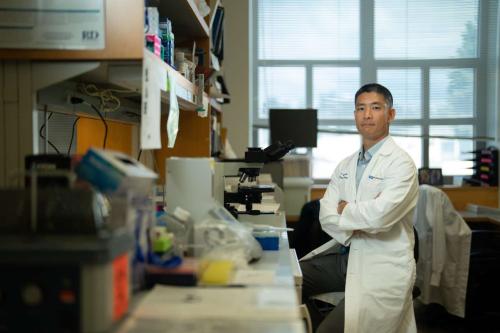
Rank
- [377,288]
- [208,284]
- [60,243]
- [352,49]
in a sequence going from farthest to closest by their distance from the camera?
1. [352,49]
2. [377,288]
3. [208,284]
4. [60,243]

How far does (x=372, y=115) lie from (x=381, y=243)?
1.97 feet

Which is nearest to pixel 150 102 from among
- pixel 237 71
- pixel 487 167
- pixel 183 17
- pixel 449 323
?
pixel 183 17

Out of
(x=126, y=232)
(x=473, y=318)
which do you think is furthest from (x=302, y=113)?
(x=126, y=232)

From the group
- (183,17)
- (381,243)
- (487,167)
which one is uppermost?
(183,17)

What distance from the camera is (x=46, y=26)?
132cm

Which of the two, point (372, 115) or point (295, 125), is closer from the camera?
point (372, 115)

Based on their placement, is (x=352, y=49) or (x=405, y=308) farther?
(x=352, y=49)

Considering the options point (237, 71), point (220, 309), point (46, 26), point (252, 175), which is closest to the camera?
point (220, 309)

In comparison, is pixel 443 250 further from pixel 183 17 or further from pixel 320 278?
pixel 183 17

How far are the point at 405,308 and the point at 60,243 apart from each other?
1810 millimetres

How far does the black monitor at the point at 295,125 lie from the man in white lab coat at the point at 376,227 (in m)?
2.03

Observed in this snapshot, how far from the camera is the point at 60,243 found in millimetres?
934

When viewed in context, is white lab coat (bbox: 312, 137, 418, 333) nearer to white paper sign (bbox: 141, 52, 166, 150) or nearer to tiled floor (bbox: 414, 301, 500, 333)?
white paper sign (bbox: 141, 52, 166, 150)

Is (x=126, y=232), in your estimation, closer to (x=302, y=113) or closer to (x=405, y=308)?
(x=405, y=308)
